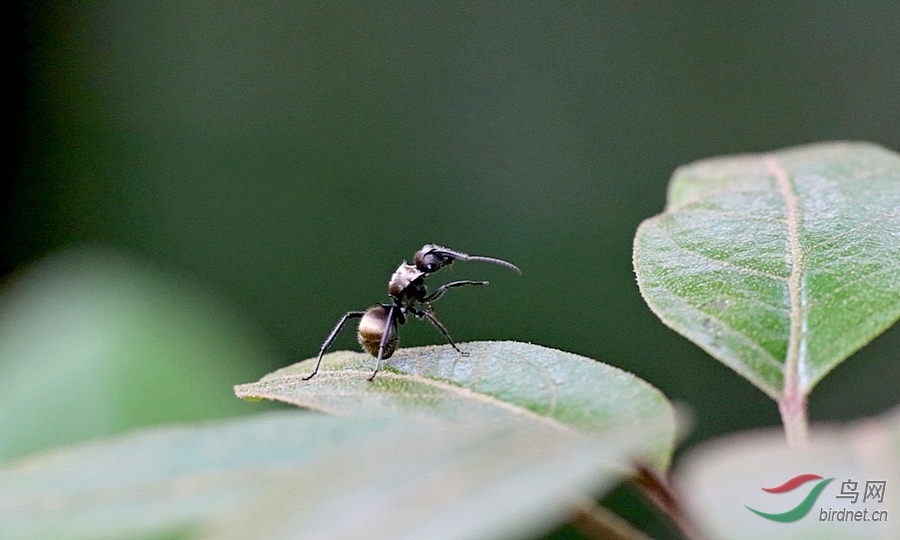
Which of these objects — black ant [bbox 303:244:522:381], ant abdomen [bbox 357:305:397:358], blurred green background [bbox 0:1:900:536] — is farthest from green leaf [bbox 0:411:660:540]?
blurred green background [bbox 0:1:900:536]

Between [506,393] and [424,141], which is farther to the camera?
[424,141]

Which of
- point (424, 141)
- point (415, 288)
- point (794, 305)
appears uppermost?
point (424, 141)

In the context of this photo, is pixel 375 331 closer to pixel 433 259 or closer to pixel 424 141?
pixel 433 259

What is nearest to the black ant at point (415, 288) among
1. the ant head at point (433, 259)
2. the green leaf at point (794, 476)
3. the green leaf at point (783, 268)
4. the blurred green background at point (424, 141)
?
the ant head at point (433, 259)

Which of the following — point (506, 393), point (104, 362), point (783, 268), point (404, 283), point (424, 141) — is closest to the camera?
point (506, 393)

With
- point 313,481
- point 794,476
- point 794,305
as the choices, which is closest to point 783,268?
point 794,305

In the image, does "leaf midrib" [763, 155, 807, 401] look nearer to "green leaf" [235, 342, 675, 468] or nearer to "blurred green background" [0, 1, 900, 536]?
"green leaf" [235, 342, 675, 468]
